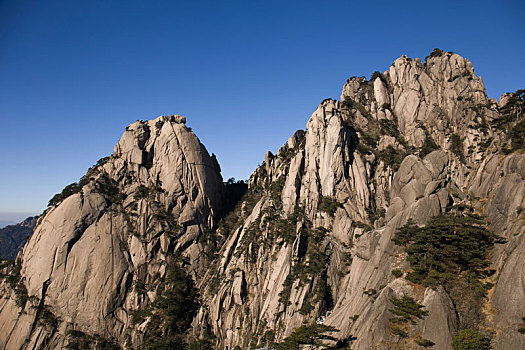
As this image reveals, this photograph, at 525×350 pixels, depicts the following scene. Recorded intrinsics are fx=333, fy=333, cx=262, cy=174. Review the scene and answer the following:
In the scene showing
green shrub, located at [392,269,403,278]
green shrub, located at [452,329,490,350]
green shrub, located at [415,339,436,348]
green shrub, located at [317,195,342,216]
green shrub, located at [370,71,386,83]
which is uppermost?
green shrub, located at [370,71,386,83]

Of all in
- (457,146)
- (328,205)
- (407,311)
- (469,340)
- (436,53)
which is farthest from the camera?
(436,53)

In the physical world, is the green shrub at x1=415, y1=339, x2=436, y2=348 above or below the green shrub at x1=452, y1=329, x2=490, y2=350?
below

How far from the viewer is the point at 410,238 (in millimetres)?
49875

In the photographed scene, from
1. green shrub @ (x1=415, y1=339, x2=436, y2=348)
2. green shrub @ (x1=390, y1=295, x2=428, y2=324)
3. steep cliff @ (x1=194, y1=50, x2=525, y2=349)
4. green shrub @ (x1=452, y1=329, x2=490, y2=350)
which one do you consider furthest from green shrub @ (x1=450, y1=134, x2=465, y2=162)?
green shrub @ (x1=415, y1=339, x2=436, y2=348)

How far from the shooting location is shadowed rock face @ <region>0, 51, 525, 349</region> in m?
60.6

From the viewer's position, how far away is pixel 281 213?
8325cm

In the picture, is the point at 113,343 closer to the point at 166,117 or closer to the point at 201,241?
the point at 201,241

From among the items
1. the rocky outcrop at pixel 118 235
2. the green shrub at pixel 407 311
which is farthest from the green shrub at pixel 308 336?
the rocky outcrop at pixel 118 235

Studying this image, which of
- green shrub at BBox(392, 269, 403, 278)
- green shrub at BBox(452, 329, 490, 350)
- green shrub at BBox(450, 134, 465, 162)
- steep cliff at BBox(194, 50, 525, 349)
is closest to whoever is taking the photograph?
green shrub at BBox(452, 329, 490, 350)

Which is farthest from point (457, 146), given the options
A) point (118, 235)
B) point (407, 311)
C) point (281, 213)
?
point (118, 235)

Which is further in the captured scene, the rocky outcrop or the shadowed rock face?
the rocky outcrop

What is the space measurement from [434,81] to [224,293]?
80848 mm

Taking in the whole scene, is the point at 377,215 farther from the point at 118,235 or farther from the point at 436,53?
the point at 118,235

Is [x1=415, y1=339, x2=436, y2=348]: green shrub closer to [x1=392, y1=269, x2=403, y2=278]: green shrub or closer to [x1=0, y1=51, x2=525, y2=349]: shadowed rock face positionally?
[x1=0, y1=51, x2=525, y2=349]: shadowed rock face
